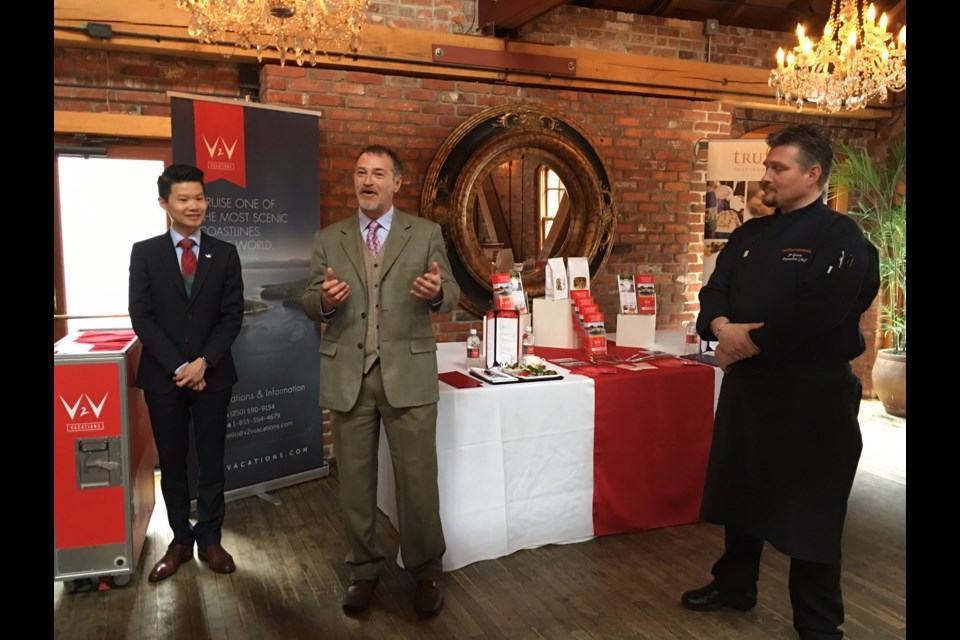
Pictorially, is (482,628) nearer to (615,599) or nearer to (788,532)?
(615,599)

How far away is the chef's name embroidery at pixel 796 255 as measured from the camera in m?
2.31

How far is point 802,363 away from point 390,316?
1.51 m

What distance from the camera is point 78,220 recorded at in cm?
436

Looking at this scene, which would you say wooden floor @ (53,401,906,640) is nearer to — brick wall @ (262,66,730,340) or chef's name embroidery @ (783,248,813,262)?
chef's name embroidery @ (783,248,813,262)

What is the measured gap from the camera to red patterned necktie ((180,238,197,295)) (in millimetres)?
2986

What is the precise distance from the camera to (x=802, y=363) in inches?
92.4

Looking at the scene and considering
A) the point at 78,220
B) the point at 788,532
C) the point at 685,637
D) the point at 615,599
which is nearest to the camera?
the point at 788,532

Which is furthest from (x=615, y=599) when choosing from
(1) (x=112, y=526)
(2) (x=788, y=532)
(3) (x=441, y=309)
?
(1) (x=112, y=526)

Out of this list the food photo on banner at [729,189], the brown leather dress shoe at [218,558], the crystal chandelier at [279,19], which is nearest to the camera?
the brown leather dress shoe at [218,558]

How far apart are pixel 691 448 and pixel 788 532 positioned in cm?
115

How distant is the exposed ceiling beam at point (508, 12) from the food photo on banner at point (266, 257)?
59.6 inches

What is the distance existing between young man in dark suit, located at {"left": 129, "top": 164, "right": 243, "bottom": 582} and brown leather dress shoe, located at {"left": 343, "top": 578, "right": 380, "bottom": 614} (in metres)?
0.70

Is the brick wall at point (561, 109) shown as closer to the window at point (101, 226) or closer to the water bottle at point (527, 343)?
the window at point (101, 226)

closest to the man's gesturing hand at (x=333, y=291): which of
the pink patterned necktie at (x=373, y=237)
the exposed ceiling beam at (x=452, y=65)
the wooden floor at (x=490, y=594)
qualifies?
the pink patterned necktie at (x=373, y=237)
